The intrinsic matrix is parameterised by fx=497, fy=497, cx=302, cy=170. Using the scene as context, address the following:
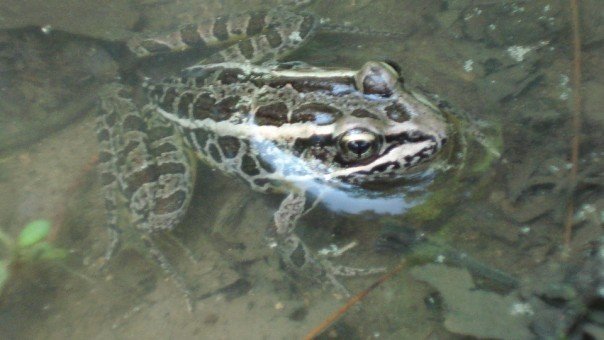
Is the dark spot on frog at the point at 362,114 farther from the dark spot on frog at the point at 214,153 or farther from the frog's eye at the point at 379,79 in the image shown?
the dark spot on frog at the point at 214,153

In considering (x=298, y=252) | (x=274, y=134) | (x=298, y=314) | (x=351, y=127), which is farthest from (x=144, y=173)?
(x=351, y=127)

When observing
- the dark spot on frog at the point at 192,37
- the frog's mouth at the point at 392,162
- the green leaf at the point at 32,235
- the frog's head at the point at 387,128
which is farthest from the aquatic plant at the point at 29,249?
the frog's head at the point at 387,128

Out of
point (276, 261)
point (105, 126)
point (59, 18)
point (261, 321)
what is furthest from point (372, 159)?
point (59, 18)

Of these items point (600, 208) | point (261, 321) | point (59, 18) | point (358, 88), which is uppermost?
point (59, 18)

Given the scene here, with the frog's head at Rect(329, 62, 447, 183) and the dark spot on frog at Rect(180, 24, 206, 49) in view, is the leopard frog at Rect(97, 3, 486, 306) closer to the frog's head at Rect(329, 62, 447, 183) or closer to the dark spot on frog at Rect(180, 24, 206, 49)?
the frog's head at Rect(329, 62, 447, 183)

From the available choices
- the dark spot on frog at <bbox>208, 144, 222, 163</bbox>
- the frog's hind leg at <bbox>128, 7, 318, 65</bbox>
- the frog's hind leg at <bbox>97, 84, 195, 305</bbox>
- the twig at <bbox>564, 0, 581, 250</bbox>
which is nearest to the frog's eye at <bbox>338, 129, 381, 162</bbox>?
the dark spot on frog at <bbox>208, 144, 222, 163</bbox>

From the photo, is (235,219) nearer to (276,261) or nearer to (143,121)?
(276,261)
